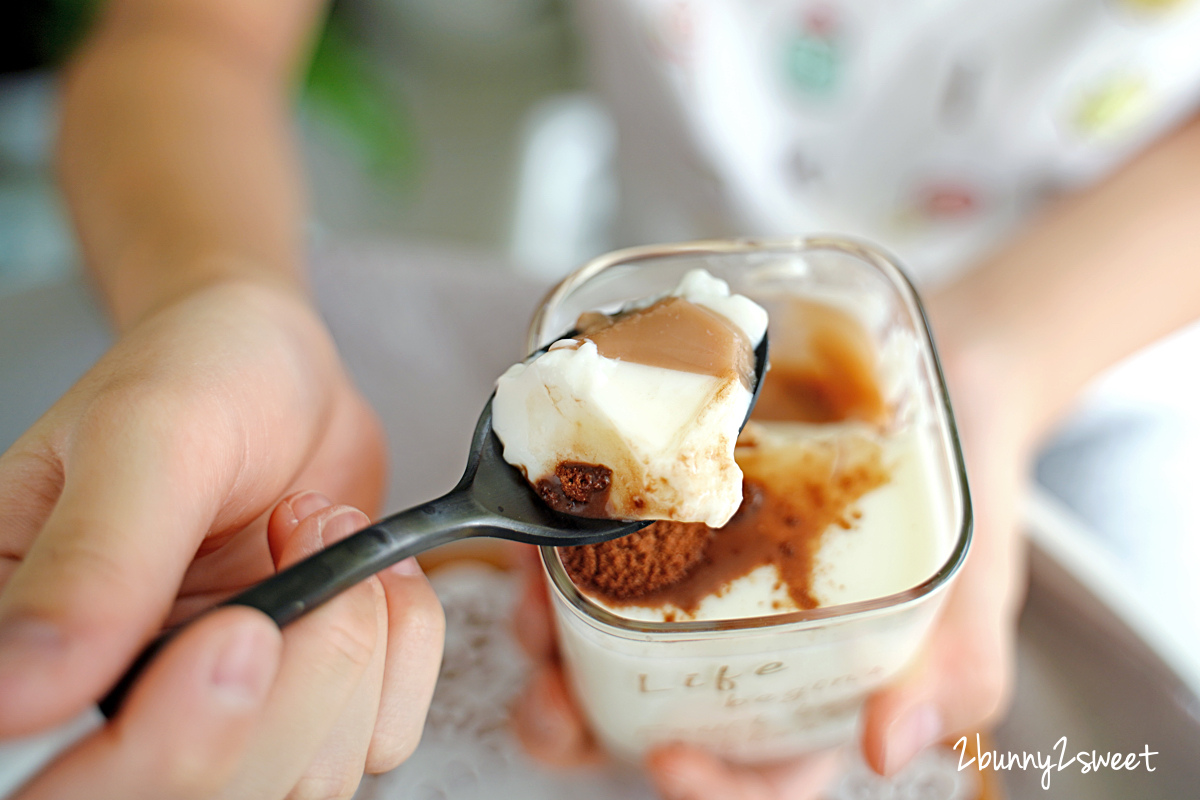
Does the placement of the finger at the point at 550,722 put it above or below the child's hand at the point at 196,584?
below

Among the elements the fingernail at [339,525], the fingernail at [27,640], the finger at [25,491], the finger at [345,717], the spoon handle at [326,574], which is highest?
the fingernail at [27,640]

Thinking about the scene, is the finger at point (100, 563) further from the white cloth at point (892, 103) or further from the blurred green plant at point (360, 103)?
the blurred green plant at point (360, 103)

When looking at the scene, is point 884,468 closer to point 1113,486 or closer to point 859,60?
point 859,60

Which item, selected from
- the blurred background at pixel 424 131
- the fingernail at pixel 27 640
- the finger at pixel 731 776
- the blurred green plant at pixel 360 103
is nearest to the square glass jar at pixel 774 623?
the finger at pixel 731 776

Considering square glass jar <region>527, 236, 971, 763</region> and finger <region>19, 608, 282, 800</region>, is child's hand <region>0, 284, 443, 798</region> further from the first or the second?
square glass jar <region>527, 236, 971, 763</region>

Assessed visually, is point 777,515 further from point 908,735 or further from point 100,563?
point 100,563

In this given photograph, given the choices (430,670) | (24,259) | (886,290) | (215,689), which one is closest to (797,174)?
(886,290)

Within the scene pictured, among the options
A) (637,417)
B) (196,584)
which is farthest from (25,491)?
(637,417)
